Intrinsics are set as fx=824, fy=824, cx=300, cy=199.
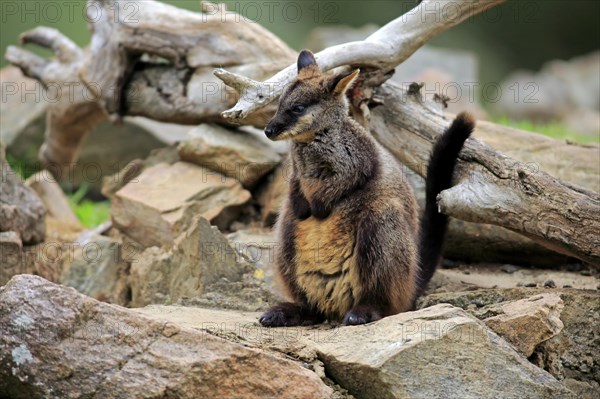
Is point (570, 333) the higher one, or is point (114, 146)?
point (570, 333)

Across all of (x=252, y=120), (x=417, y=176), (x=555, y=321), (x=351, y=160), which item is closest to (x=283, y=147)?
(x=252, y=120)

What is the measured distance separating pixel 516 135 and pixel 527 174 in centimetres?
227

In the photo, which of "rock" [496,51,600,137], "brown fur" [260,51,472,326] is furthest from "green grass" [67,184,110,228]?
"rock" [496,51,600,137]

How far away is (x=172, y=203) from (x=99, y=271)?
104cm

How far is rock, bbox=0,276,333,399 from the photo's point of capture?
4.67 m

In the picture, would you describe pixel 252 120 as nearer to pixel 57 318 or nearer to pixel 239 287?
pixel 239 287

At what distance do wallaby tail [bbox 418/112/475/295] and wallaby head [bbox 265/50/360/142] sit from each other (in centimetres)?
85

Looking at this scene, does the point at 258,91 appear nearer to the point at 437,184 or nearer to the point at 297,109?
the point at 297,109

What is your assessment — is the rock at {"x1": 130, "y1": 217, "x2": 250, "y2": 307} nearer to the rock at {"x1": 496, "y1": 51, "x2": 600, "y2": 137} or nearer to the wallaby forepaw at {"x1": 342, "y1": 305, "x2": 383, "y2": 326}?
the wallaby forepaw at {"x1": 342, "y1": 305, "x2": 383, "y2": 326}

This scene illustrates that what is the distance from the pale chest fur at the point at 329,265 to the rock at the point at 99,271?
268cm

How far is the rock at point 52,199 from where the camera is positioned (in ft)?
34.4

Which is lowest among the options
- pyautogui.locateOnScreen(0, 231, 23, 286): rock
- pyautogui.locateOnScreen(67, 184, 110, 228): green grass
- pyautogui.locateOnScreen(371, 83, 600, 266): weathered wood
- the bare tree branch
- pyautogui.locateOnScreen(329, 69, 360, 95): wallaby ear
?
pyautogui.locateOnScreen(67, 184, 110, 228): green grass

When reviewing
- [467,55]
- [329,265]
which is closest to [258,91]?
[329,265]

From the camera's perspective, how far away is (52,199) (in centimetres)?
1066
